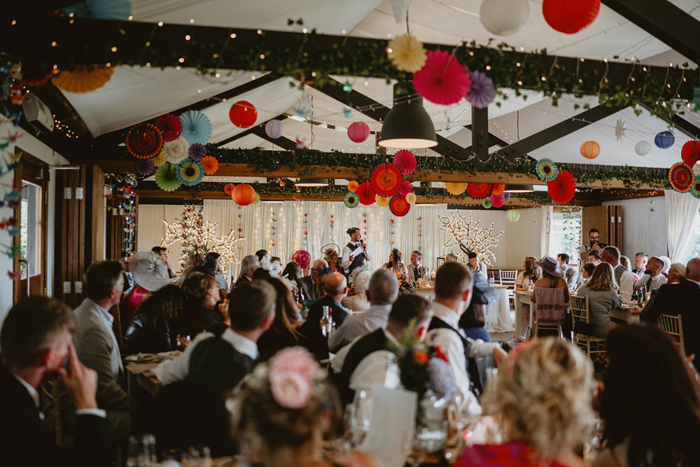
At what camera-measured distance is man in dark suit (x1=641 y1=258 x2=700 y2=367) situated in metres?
5.45

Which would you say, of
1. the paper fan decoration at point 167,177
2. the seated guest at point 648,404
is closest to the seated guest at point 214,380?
the seated guest at point 648,404

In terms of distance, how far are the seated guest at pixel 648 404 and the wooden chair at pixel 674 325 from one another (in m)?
4.23

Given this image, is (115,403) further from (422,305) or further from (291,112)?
(291,112)

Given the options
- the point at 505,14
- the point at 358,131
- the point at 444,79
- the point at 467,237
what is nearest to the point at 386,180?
the point at 358,131

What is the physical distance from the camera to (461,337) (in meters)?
3.15

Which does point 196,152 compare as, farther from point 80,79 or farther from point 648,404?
point 648,404

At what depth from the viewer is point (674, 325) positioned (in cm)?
575

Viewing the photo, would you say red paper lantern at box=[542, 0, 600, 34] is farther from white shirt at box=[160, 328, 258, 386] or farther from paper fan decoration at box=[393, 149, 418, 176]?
paper fan decoration at box=[393, 149, 418, 176]

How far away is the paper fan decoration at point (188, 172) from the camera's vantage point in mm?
7090

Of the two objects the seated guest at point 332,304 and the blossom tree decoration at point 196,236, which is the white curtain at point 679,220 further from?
the seated guest at point 332,304

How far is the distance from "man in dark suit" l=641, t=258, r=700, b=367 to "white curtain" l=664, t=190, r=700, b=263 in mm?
7562

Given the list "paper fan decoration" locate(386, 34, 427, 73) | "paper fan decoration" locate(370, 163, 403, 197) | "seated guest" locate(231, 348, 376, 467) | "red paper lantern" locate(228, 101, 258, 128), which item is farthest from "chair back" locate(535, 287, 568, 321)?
"seated guest" locate(231, 348, 376, 467)

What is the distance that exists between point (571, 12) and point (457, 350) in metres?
1.96

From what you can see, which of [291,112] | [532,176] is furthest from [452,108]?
[291,112]
